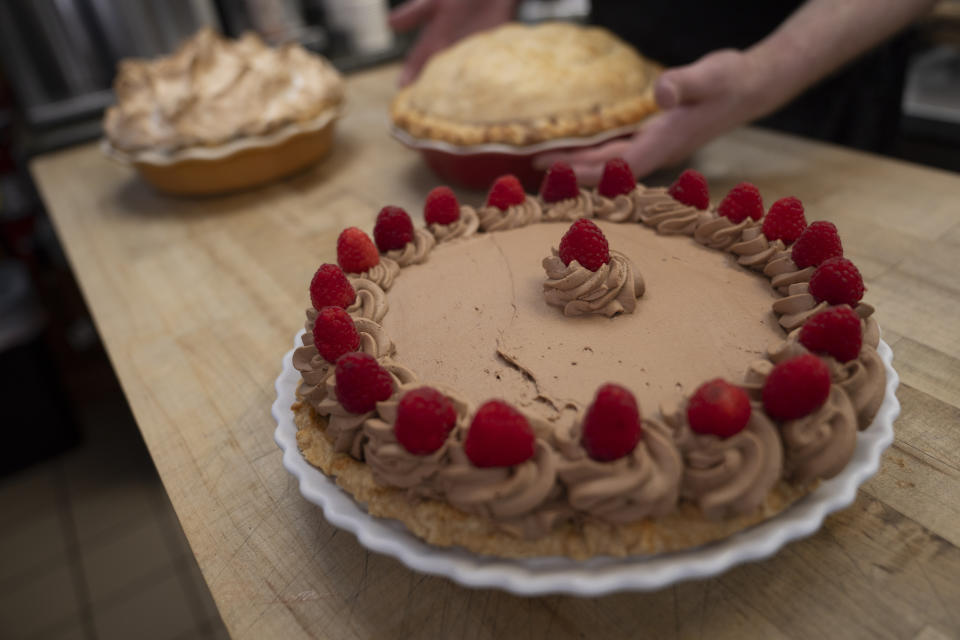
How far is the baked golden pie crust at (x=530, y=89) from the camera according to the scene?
1.95 meters

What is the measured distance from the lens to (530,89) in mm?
1975

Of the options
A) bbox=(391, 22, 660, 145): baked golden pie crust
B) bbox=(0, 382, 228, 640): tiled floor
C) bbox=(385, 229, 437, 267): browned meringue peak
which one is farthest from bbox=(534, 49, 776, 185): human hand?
bbox=(0, 382, 228, 640): tiled floor

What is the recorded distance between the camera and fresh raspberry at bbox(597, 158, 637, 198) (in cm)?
152

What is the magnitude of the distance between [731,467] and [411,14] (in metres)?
2.25

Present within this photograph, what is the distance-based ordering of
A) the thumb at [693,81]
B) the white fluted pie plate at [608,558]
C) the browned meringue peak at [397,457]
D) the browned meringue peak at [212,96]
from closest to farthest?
the white fluted pie plate at [608,558], the browned meringue peak at [397,457], the thumb at [693,81], the browned meringue peak at [212,96]

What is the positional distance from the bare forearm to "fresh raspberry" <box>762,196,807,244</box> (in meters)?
0.65

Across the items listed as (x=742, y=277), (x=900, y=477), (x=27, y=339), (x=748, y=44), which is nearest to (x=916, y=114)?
(x=748, y=44)

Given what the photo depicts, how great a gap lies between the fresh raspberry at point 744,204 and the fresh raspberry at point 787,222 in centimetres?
7

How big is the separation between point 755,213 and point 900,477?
57 cm

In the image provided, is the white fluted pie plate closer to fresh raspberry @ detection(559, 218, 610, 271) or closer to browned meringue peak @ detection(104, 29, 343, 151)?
fresh raspberry @ detection(559, 218, 610, 271)

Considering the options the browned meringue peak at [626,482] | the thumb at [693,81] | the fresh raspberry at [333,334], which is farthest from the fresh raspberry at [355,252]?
the thumb at [693,81]

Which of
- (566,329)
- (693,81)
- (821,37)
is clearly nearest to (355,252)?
(566,329)

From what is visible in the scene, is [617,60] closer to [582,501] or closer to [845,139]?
[845,139]

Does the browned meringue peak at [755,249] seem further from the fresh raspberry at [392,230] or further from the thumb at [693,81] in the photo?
the fresh raspberry at [392,230]
